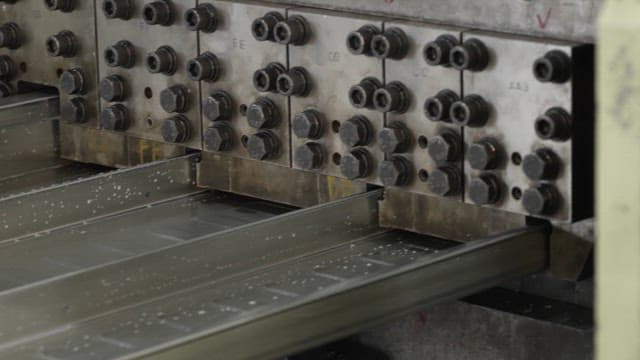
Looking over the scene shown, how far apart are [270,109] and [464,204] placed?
653 mm

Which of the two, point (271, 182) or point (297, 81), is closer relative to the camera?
point (297, 81)

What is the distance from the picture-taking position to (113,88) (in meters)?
4.82

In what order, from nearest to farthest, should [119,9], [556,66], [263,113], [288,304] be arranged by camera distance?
1. [288,304]
2. [556,66]
3. [263,113]
4. [119,9]

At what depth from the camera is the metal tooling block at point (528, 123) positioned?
146 inches

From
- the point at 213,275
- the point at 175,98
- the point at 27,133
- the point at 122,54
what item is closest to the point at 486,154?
the point at 213,275

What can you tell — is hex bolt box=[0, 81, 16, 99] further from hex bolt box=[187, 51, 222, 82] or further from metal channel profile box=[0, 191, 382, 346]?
metal channel profile box=[0, 191, 382, 346]

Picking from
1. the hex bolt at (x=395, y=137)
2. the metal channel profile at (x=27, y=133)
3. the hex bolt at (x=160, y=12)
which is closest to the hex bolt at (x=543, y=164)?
the hex bolt at (x=395, y=137)

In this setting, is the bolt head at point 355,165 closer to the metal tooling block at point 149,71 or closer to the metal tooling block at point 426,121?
the metal tooling block at point 426,121

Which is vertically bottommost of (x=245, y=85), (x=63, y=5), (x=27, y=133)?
(x=27, y=133)

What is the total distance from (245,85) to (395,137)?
60cm

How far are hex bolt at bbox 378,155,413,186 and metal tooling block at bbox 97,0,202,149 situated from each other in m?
0.76

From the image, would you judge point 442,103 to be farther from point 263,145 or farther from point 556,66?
point 263,145

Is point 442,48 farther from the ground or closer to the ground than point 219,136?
farther from the ground

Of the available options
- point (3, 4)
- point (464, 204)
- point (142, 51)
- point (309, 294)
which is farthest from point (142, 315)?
point (3, 4)
